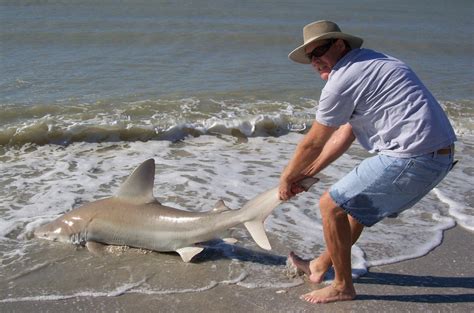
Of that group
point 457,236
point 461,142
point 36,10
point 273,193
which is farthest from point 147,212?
point 36,10

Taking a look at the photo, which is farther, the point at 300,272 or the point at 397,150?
the point at 300,272

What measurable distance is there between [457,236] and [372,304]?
174cm

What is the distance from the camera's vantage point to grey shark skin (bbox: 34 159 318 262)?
462 centimetres

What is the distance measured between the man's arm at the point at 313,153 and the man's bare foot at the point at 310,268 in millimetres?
822

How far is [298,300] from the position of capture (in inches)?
164

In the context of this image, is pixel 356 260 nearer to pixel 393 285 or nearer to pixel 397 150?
pixel 393 285

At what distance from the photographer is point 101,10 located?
23.4 meters

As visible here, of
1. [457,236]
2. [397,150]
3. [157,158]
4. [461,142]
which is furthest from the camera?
[461,142]

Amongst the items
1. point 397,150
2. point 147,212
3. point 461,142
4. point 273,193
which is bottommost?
point 461,142

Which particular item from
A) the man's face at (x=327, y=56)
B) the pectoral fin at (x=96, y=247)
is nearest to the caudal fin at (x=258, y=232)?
the man's face at (x=327, y=56)

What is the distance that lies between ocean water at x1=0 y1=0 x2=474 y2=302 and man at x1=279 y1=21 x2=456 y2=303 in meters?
1.07

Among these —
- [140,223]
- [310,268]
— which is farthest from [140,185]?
[310,268]

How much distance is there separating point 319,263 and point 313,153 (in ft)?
3.75

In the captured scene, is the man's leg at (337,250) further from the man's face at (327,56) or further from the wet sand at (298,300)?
the man's face at (327,56)
